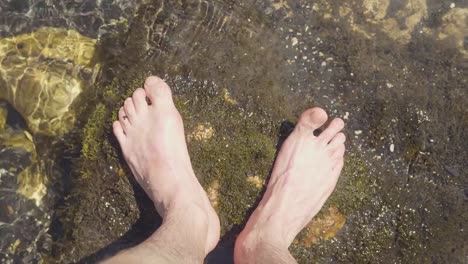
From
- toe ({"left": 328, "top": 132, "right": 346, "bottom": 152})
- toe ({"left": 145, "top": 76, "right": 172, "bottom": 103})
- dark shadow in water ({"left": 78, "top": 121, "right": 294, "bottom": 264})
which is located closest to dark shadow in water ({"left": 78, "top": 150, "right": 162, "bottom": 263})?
dark shadow in water ({"left": 78, "top": 121, "right": 294, "bottom": 264})

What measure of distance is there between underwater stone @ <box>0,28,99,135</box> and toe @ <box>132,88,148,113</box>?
13.5 inches

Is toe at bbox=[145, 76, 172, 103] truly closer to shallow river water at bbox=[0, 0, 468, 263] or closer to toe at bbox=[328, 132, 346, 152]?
shallow river water at bbox=[0, 0, 468, 263]

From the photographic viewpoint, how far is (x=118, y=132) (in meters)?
2.88

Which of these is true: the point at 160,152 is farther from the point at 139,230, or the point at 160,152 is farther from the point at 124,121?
the point at 139,230

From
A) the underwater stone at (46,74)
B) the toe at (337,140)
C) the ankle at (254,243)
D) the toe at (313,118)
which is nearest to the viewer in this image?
the ankle at (254,243)

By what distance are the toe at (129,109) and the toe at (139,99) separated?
0.07 ft

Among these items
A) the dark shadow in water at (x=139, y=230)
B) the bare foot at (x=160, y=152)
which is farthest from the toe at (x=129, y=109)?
the dark shadow in water at (x=139, y=230)

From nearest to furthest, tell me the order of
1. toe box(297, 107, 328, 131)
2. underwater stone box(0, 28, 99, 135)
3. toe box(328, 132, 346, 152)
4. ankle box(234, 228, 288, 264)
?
ankle box(234, 228, 288, 264) < toe box(297, 107, 328, 131) < toe box(328, 132, 346, 152) < underwater stone box(0, 28, 99, 135)

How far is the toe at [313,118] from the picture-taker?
270cm

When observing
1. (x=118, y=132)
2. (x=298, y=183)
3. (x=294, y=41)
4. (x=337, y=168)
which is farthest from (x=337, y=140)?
(x=118, y=132)

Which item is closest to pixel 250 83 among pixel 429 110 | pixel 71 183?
pixel 429 110

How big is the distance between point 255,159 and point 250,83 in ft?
1.52

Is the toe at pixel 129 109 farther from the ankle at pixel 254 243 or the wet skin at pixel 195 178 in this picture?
the ankle at pixel 254 243

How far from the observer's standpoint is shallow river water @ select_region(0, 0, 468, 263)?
276cm
